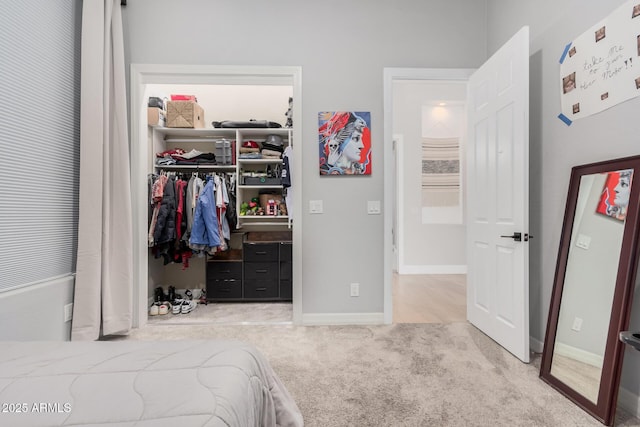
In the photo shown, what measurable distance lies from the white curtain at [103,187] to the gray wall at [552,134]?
298 centimetres

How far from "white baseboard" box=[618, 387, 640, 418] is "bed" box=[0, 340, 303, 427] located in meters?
1.67

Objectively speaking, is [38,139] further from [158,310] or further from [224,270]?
[224,270]

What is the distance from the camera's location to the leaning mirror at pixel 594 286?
59.2 inches

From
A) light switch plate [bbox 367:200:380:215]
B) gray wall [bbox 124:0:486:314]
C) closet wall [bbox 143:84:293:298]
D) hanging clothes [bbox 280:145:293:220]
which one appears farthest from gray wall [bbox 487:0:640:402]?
closet wall [bbox 143:84:293:298]

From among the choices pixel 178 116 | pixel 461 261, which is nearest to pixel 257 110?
pixel 178 116

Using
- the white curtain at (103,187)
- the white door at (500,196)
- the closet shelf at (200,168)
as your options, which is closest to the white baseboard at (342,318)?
the white door at (500,196)

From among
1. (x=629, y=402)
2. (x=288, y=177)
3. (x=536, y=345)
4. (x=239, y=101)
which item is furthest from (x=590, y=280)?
(x=239, y=101)

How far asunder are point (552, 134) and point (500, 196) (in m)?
0.50

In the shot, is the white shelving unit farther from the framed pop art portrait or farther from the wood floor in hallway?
the wood floor in hallway

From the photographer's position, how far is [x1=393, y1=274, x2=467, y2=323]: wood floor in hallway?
300 centimetres

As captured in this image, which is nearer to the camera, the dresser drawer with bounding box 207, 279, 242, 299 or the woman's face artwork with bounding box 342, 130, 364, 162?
the woman's face artwork with bounding box 342, 130, 364, 162

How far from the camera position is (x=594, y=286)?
169 centimetres

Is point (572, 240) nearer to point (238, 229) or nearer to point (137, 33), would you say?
point (238, 229)

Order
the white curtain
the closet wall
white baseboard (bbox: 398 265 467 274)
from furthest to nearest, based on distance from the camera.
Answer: white baseboard (bbox: 398 265 467 274)
the closet wall
the white curtain
